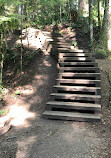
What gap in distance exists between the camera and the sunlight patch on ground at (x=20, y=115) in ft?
19.4

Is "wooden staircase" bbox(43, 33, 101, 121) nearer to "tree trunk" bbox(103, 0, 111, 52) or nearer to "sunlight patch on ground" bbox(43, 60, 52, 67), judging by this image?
"sunlight patch on ground" bbox(43, 60, 52, 67)

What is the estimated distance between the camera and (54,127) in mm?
5262

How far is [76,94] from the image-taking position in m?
6.62

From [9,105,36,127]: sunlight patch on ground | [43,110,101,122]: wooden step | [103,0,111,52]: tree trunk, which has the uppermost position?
[103,0,111,52]: tree trunk

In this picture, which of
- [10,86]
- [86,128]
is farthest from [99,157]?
[10,86]

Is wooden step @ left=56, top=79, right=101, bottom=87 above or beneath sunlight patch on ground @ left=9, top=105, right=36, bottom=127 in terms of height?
above

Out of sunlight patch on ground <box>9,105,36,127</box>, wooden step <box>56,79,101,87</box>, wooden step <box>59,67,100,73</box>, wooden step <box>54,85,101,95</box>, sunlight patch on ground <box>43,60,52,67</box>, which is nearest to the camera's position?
sunlight patch on ground <box>9,105,36,127</box>

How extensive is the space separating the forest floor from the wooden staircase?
31 cm

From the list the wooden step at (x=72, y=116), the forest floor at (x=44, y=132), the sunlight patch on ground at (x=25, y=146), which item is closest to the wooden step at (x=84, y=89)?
the forest floor at (x=44, y=132)

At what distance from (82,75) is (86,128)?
2835mm

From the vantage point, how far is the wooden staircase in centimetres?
577

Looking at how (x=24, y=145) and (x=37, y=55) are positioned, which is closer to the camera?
(x=24, y=145)

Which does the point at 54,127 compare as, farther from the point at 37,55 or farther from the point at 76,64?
the point at 37,55

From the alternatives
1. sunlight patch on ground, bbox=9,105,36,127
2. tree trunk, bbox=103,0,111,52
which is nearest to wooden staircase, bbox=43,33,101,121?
sunlight patch on ground, bbox=9,105,36,127
